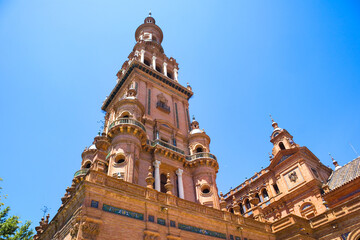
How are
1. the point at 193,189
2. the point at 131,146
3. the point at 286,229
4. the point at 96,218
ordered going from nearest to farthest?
1. the point at 96,218
2. the point at 286,229
3. the point at 131,146
4. the point at 193,189

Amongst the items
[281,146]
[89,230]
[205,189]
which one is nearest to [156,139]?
[205,189]

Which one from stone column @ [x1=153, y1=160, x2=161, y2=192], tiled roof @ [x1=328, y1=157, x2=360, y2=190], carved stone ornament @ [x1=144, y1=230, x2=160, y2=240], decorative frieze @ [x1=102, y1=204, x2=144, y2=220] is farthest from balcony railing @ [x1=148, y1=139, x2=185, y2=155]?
tiled roof @ [x1=328, y1=157, x2=360, y2=190]

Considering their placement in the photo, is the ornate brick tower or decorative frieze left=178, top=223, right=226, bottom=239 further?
the ornate brick tower

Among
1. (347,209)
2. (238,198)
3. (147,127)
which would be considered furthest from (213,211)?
(238,198)

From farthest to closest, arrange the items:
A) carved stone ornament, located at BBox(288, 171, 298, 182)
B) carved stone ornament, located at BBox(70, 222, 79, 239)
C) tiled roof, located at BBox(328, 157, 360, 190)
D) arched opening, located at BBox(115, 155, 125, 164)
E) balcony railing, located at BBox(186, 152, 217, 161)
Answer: carved stone ornament, located at BBox(288, 171, 298, 182), tiled roof, located at BBox(328, 157, 360, 190), balcony railing, located at BBox(186, 152, 217, 161), arched opening, located at BBox(115, 155, 125, 164), carved stone ornament, located at BBox(70, 222, 79, 239)

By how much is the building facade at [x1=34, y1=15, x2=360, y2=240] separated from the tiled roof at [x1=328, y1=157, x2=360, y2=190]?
229 mm

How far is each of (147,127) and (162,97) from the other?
295 inches

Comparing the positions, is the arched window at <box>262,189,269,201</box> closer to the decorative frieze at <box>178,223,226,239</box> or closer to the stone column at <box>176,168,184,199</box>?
the stone column at <box>176,168,184,199</box>

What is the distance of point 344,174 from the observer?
117ft

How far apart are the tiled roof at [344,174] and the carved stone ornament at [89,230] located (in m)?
31.3

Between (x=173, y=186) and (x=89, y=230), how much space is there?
13494mm

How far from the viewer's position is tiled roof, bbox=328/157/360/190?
33.4 m

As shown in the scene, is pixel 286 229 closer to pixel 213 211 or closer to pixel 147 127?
pixel 213 211

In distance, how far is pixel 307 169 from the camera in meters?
35.5
